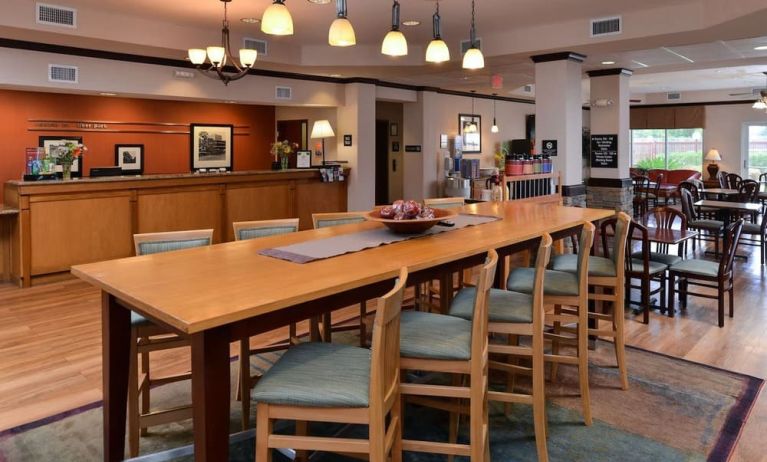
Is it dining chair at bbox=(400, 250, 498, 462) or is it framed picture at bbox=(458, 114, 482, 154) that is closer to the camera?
dining chair at bbox=(400, 250, 498, 462)

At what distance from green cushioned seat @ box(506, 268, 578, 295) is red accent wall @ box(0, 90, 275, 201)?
698 centimetres

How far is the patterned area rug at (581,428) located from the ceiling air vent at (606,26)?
3.86m

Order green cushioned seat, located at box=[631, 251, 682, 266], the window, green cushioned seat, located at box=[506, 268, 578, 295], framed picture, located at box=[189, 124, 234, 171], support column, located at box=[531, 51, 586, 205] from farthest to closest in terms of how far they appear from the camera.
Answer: the window < framed picture, located at box=[189, 124, 234, 171] < support column, located at box=[531, 51, 586, 205] < green cushioned seat, located at box=[631, 251, 682, 266] < green cushioned seat, located at box=[506, 268, 578, 295]

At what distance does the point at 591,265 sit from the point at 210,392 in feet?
8.27

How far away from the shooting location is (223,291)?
6.23 ft

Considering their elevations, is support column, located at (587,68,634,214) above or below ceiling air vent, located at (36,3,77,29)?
below

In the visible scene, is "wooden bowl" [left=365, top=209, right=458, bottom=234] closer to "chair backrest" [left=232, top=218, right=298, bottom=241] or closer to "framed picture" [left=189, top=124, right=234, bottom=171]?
"chair backrest" [left=232, top=218, right=298, bottom=241]

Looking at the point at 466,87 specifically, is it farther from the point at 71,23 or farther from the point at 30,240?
the point at 30,240

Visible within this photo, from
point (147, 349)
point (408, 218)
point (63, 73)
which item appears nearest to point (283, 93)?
point (63, 73)

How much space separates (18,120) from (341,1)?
237 inches

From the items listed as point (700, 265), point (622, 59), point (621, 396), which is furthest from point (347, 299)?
point (622, 59)

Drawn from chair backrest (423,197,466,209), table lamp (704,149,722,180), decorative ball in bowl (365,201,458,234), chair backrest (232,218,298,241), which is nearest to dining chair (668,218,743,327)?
chair backrest (423,197,466,209)

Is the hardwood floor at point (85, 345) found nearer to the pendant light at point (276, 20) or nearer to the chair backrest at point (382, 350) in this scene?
the chair backrest at point (382, 350)

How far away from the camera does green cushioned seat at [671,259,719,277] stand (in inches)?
180
